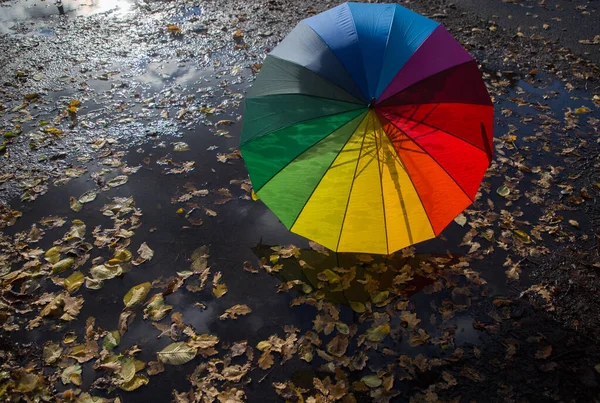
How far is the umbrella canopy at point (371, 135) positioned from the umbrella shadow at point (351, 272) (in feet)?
2.26

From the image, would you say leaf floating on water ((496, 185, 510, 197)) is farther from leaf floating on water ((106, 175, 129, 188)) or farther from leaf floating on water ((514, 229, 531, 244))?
leaf floating on water ((106, 175, 129, 188))

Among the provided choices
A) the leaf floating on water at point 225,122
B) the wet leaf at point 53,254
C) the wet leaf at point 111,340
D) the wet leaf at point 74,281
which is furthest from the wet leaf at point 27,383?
the leaf floating on water at point 225,122

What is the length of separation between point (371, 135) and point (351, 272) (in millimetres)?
1393

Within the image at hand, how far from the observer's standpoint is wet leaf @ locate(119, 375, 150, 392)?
3.04 metres

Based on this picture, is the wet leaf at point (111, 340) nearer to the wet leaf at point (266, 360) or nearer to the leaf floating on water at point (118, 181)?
the wet leaf at point (266, 360)

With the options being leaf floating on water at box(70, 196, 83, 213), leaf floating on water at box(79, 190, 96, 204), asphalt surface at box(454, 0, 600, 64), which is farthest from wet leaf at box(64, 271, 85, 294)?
asphalt surface at box(454, 0, 600, 64)

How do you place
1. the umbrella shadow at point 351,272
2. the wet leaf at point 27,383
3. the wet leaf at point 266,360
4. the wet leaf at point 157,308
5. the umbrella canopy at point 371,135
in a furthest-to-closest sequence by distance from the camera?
1. the umbrella shadow at point 351,272
2. the wet leaf at point 157,308
3. the wet leaf at point 266,360
4. the wet leaf at point 27,383
5. the umbrella canopy at point 371,135

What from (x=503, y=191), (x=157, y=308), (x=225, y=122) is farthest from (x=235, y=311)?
(x=503, y=191)

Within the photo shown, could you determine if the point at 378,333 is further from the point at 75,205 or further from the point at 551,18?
the point at 551,18

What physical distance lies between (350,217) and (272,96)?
1.06 metres

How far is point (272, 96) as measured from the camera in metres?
3.14

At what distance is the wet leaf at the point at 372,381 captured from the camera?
3025mm

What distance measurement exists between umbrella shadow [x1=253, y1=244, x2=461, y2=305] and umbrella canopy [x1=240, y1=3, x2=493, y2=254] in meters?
0.69

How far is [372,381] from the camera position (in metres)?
3.04
